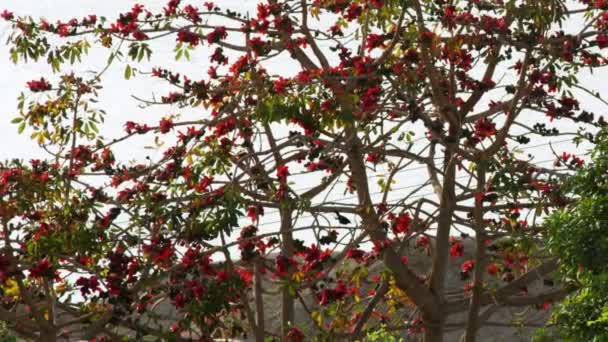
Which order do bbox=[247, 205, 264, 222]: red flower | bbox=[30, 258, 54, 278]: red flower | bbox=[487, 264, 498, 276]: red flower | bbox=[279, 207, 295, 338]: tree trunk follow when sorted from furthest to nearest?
bbox=[487, 264, 498, 276]: red flower → bbox=[279, 207, 295, 338]: tree trunk → bbox=[247, 205, 264, 222]: red flower → bbox=[30, 258, 54, 278]: red flower

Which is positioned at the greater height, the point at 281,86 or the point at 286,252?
the point at 281,86

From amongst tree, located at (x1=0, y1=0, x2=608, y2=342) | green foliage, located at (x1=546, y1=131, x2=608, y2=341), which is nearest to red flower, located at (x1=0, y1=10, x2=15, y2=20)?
tree, located at (x1=0, y1=0, x2=608, y2=342)

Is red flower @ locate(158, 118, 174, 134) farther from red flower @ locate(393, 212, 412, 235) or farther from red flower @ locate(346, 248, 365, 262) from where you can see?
red flower @ locate(393, 212, 412, 235)

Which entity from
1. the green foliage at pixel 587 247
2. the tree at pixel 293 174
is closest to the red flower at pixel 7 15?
the tree at pixel 293 174

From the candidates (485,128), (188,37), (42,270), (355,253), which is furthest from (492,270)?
(42,270)

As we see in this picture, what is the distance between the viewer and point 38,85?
743 cm

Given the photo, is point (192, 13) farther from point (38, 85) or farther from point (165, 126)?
point (38, 85)

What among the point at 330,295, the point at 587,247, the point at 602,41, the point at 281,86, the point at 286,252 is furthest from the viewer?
the point at 286,252

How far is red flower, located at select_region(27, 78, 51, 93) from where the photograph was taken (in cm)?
742

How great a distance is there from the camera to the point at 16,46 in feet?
24.4

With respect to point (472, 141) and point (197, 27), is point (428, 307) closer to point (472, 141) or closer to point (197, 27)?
point (472, 141)

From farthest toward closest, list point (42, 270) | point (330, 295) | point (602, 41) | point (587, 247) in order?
point (602, 41) → point (330, 295) → point (42, 270) → point (587, 247)

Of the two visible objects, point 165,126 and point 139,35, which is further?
point 165,126

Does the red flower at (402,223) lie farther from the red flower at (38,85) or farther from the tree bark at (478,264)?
the red flower at (38,85)
